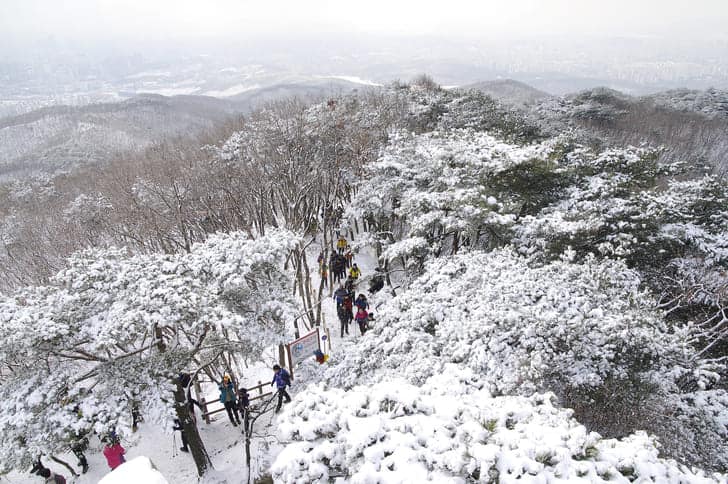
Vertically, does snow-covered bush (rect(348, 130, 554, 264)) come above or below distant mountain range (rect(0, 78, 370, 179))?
above

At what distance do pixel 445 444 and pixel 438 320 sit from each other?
179 inches

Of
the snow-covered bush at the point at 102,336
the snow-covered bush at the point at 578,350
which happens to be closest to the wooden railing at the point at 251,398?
the snow-covered bush at the point at 102,336

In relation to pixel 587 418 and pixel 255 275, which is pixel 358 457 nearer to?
pixel 587 418

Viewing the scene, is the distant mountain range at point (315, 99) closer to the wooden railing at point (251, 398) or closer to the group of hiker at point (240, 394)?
the wooden railing at point (251, 398)

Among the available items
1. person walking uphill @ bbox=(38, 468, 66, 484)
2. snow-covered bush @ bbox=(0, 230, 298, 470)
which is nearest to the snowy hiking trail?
person walking uphill @ bbox=(38, 468, 66, 484)

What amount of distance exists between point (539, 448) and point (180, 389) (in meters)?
7.46

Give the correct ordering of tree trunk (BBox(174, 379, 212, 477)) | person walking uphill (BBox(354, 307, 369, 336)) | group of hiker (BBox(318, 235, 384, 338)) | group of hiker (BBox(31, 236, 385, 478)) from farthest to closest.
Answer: group of hiker (BBox(318, 235, 384, 338))
person walking uphill (BBox(354, 307, 369, 336))
group of hiker (BBox(31, 236, 385, 478))
tree trunk (BBox(174, 379, 212, 477))

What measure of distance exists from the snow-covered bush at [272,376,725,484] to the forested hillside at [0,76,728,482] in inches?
0.9

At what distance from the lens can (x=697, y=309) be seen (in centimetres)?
998

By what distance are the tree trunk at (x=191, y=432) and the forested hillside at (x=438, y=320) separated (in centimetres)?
6

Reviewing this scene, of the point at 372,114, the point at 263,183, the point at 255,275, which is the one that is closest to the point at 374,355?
the point at 255,275

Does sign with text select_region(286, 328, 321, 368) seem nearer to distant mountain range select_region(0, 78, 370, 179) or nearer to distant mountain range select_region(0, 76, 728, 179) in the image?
distant mountain range select_region(0, 76, 728, 179)

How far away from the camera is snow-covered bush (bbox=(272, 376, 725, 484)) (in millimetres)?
3604

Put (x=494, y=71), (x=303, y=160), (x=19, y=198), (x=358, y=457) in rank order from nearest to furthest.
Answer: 1. (x=358, y=457)
2. (x=303, y=160)
3. (x=19, y=198)
4. (x=494, y=71)
